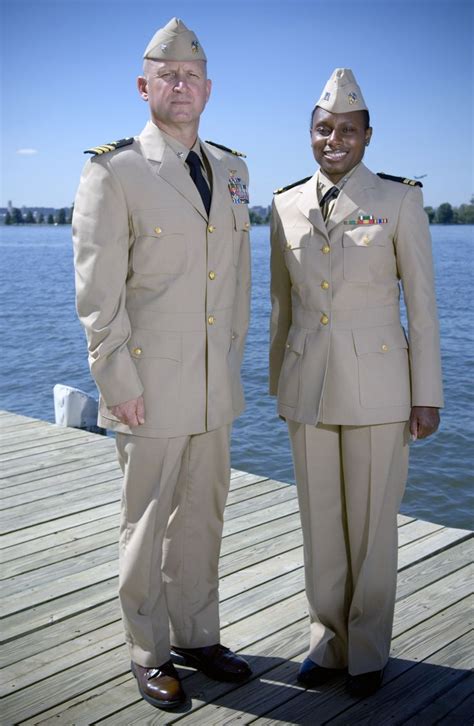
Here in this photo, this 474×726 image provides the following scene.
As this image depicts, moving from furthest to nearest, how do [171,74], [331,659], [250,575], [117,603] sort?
[250,575], [117,603], [331,659], [171,74]

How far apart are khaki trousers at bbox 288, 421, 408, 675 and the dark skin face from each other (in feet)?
2.45

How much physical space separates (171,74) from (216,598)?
1.55 meters

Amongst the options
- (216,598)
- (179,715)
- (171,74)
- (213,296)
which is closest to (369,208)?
(213,296)

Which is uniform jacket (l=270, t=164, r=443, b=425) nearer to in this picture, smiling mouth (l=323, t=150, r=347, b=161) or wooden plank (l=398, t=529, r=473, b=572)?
smiling mouth (l=323, t=150, r=347, b=161)

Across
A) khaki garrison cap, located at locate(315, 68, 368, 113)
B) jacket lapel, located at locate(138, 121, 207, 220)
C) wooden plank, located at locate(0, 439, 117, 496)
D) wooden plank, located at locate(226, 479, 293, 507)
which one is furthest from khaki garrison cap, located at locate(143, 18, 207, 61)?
wooden plank, located at locate(0, 439, 117, 496)

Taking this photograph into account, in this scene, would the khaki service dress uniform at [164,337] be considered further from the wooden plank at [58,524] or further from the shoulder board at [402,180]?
the wooden plank at [58,524]

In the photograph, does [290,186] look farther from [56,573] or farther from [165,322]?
[56,573]

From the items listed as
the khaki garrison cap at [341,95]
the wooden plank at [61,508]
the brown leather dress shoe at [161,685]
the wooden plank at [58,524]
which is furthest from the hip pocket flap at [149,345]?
the wooden plank at [61,508]

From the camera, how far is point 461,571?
3.31 m

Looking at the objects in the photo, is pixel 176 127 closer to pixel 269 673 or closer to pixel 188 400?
pixel 188 400

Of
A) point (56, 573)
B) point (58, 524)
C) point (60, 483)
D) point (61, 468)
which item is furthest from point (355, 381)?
point (61, 468)

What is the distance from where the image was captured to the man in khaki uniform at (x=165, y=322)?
2309 millimetres

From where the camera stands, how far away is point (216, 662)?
260 centimetres

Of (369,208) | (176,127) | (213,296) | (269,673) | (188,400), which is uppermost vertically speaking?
(176,127)
